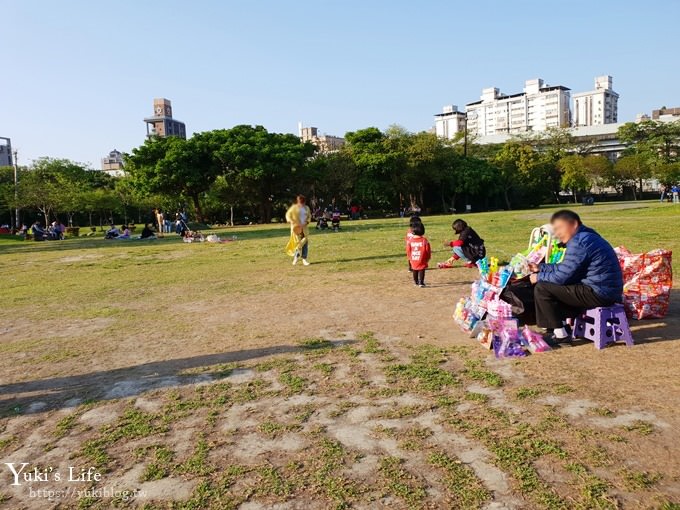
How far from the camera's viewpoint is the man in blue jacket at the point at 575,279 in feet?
17.5

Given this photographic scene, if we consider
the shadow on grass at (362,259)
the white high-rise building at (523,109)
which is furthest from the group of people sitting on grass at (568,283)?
the white high-rise building at (523,109)

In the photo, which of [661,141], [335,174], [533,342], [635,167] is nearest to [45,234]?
[335,174]

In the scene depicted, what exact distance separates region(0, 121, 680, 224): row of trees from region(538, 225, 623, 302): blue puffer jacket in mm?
32841

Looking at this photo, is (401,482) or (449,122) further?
(449,122)

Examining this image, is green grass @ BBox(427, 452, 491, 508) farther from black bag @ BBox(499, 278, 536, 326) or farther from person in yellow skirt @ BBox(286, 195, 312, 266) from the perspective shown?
person in yellow skirt @ BBox(286, 195, 312, 266)

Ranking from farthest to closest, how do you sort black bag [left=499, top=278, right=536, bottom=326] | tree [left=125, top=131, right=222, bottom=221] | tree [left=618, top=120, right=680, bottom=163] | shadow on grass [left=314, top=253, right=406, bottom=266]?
tree [left=618, top=120, right=680, bottom=163], tree [left=125, top=131, right=222, bottom=221], shadow on grass [left=314, top=253, right=406, bottom=266], black bag [left=499, top=278, right=536, bottom=326]

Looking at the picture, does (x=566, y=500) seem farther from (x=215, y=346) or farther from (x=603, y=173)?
(x=603, y=173)

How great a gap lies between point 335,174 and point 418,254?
117 feet

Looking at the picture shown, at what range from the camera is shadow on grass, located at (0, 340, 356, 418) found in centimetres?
463

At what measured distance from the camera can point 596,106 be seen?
146625 millimetres

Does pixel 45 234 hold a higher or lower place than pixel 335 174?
lower

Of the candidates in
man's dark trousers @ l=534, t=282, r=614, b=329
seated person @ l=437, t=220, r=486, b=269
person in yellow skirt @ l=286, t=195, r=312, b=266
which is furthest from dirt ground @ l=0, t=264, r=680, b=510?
person in yellow skirt @ l=286, t=195, r=312, b=266

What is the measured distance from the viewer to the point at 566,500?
2881mm

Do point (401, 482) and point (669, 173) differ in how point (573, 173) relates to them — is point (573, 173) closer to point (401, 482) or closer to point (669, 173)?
point (669, 173)
